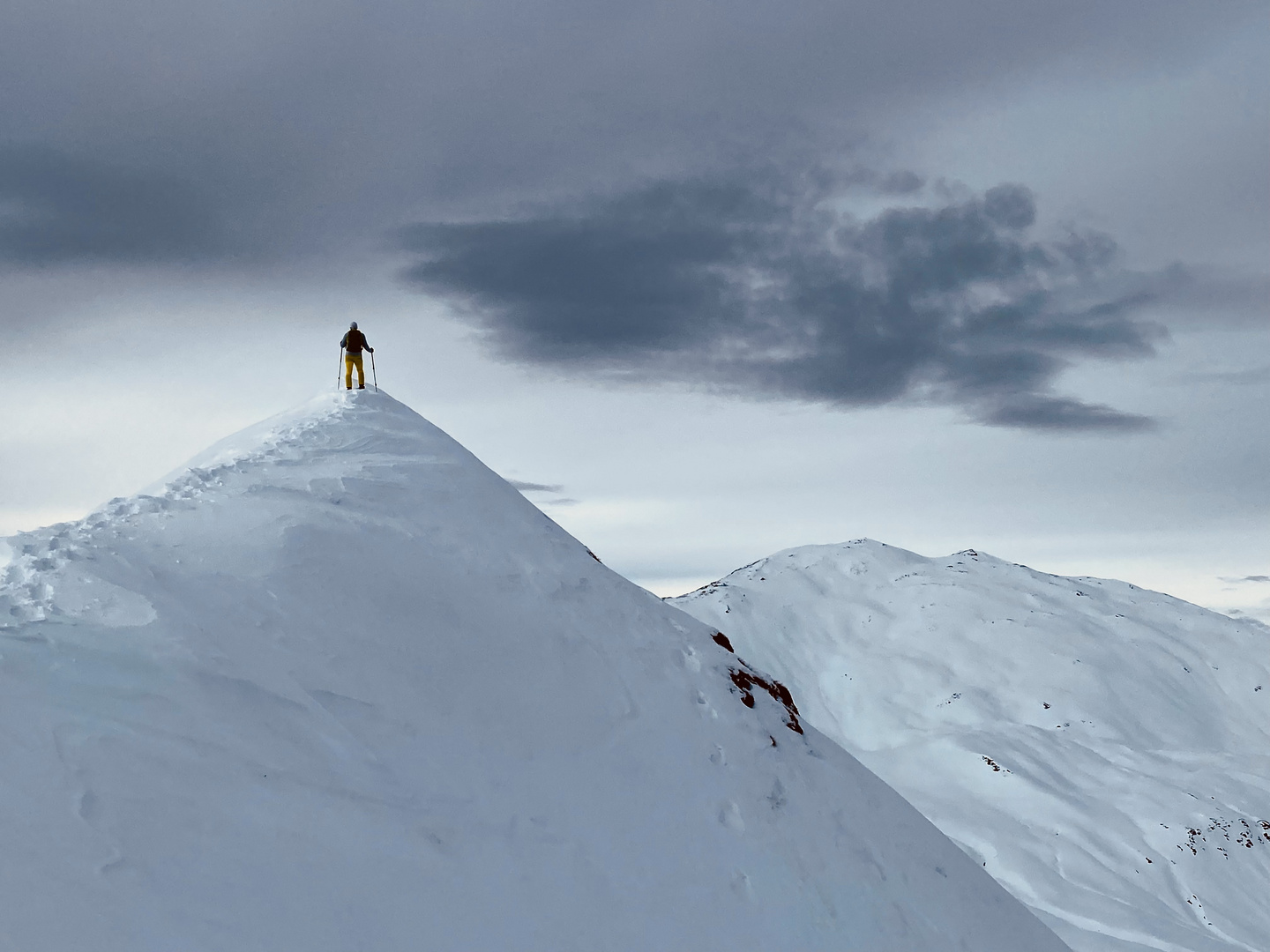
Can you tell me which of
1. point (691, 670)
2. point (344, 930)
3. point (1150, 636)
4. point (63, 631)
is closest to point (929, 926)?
point (691, 670)

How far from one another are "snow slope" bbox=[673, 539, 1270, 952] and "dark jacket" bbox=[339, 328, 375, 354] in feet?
85.3

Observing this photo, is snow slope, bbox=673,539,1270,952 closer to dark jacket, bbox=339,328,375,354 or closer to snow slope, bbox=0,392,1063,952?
snow slope, bbox=0,392,1063,952

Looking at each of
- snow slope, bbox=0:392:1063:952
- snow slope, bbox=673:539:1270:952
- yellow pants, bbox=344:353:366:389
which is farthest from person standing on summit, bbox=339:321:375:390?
snow slope, bbox=673:539:1270:952

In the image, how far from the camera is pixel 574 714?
12.9 metres

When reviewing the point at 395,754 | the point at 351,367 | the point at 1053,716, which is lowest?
the point at 1053,716

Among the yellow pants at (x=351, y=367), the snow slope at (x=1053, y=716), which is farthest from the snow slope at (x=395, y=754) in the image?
the snow slope at (x=1053, y=716)

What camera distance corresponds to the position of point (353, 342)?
21672mm

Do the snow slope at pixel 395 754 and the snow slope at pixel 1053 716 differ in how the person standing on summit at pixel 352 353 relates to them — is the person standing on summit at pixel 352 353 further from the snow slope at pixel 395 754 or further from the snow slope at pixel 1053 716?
the snow slope at pixel 1053 716

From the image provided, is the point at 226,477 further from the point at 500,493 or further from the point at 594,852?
the point at 594,852

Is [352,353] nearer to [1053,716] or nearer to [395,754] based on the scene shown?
[395,754]

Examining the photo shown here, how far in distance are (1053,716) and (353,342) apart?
129ft

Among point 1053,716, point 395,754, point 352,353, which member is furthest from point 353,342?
point 1053,716

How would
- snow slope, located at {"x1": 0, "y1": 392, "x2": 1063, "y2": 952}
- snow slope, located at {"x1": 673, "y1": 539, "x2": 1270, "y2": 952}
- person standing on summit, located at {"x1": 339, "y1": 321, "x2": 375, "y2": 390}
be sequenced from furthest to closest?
snow slope, located at {"x1": 673, "y1": 539, "x2": 1270, "y2": 952} < person standing on summit, located at {"x1": 339, "y1": 321, "x2": 375, "y2": 390} < snow slope, located at {"x1": 0, "y1": 392, "x2": 1063, "y2": 952}

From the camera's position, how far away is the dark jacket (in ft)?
70.8
